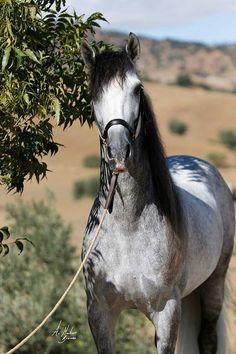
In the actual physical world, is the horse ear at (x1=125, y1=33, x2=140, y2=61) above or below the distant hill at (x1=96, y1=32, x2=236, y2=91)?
above

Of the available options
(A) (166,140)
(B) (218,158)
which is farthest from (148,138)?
(A) (166,140)

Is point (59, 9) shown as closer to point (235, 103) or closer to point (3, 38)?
point (3, 38)

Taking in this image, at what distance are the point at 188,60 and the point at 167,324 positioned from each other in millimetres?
99357

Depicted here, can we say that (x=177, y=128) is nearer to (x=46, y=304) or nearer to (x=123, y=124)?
(x=46, y=304)

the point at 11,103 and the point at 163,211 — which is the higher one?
the point at 11,103

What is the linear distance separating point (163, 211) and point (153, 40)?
359 ft

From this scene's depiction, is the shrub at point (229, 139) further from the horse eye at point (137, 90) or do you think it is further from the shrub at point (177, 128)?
the horse eye at point (137, 90)

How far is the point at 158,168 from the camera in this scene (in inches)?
192

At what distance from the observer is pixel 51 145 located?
496cm

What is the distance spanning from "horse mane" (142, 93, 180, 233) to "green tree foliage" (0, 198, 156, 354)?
344 cm

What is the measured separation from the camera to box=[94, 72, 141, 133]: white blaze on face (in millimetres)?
4453

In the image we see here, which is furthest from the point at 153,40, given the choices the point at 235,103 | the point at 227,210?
the point at 227,210

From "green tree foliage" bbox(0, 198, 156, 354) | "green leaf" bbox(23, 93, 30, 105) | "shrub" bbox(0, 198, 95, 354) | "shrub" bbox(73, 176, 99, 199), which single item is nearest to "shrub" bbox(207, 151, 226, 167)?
"shrub" bbox(73, 176, 99, 199)
